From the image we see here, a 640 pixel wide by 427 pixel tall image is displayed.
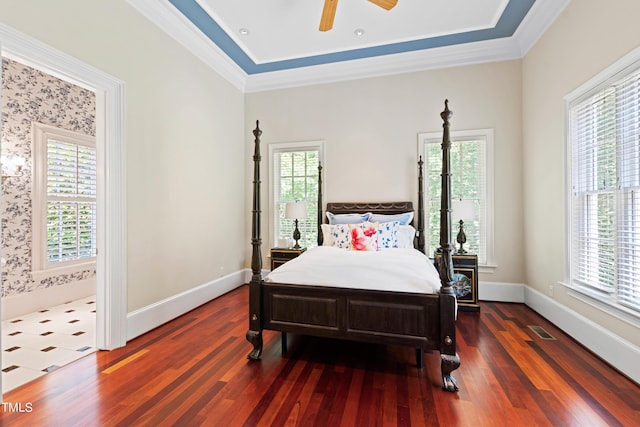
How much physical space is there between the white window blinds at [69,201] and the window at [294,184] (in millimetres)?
2715

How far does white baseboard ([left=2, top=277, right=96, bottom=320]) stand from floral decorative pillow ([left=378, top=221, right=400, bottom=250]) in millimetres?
4249

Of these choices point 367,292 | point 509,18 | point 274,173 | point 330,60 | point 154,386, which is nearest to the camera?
point 154,386

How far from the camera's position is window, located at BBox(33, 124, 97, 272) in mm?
3785

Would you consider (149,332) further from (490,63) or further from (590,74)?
(490,63)

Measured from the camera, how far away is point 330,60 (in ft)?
14.3

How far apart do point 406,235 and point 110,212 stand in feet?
10.7

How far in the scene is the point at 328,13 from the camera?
2775 mm

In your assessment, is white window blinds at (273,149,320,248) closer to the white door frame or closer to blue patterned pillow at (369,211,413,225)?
blue patterned pillow at (369,211,413,225)

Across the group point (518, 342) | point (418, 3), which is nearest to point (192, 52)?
point (418, 3)

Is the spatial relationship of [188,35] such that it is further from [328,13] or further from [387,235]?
[387,235]

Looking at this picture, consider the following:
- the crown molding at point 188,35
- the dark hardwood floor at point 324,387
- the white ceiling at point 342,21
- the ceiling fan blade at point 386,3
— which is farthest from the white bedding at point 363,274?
the crown molding at point 188,35

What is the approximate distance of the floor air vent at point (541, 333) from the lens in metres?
2.90

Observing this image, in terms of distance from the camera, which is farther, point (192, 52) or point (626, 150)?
point (192, 52)

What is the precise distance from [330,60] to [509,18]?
2.25 meters
